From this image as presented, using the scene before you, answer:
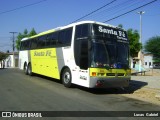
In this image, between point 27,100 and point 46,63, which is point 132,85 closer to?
point 46,63

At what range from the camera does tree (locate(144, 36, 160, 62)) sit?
78.8 m

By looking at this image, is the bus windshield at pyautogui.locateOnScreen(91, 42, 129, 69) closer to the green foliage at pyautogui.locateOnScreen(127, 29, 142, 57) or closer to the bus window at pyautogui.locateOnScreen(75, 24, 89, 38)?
the bus window at pyautogui.locateOnScreen(75, 24, 89, 38)

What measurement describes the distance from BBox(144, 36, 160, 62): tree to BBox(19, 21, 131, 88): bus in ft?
219

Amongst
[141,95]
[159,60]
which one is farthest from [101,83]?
[159,60]

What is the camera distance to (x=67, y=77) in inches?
589

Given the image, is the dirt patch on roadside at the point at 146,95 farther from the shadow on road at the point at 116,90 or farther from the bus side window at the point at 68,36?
the bus side window at the point at 68,36

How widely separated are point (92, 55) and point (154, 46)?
7018cm

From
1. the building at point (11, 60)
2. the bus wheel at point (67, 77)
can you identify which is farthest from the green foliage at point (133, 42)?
the building at point (11, 60)

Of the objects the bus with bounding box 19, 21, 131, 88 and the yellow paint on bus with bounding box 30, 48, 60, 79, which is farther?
the yellow paint on bus with bounding box 30, 48, 60, 79

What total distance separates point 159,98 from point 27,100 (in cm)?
619

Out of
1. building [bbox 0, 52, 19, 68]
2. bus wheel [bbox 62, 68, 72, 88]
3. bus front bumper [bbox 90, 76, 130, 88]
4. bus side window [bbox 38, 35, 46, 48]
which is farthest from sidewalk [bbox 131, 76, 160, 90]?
building [bbox 0, 52, 19, 68]

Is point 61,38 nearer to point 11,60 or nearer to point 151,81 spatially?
point 151,81

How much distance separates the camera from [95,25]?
43.0 ft

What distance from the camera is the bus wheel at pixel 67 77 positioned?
48.1 ft
